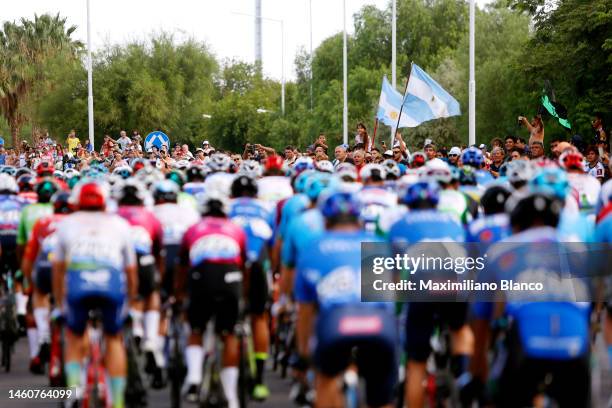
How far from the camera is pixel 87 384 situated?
31.1 feet

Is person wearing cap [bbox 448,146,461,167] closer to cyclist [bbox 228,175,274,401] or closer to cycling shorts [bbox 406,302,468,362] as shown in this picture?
cyclist [bbox 228,175,274,401]

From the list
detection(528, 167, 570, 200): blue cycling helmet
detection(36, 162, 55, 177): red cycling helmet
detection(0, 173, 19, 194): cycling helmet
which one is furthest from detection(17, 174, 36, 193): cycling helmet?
detection(528, 167, 570, 200): blue cycling helmet

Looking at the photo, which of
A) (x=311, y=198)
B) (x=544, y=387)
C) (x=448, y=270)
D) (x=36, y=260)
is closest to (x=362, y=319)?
(x=544, y=387)

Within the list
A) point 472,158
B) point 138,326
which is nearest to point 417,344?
point 138,326

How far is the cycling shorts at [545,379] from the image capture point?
7.25 meters

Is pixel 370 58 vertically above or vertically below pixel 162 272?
above

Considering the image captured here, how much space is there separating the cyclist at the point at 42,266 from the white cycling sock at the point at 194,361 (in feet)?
7.05

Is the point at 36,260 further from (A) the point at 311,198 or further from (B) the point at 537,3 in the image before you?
(B) the point at 537,3

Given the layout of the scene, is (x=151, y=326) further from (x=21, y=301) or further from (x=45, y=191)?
(x=21, y=301)

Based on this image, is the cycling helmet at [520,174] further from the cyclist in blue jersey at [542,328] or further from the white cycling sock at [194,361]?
the cyclist in blue jersey at [542,328]

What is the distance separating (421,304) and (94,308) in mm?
2298

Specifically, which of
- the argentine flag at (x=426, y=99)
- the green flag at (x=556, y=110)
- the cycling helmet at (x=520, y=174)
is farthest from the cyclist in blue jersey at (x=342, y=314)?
the argentine flag at (x=426, y=99)

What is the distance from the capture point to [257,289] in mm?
11258

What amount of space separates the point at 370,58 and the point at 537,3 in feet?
122
